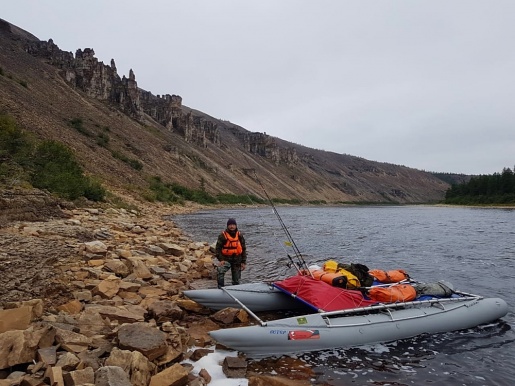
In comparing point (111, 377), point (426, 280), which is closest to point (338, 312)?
point (111, 377)

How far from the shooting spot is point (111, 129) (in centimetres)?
5575

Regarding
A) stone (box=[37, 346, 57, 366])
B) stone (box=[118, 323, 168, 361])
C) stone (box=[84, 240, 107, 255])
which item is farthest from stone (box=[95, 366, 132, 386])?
stone (box=[84, 240, 107, 255])

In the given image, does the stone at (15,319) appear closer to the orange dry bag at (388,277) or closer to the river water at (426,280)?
the river water at (426,280)

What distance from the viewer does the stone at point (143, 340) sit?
16.2 ft

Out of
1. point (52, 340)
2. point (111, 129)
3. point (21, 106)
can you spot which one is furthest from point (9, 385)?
point (111, 129)

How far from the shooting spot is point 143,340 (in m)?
5.08

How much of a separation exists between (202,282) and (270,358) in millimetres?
4203

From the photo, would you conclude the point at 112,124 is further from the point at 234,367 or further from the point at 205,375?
the point at 205,375

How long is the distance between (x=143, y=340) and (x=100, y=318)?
1.19m

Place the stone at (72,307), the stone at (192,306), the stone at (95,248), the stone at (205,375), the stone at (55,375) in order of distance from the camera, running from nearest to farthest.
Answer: the stone at (55,375) → the stone at (205,375) → the stone at (72,307) → the stone at (192,306) → the stone at (95,248)

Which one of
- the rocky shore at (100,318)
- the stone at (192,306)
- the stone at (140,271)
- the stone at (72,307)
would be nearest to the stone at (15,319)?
the rocky shore at (100,318)

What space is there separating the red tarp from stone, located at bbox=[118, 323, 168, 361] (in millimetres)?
3127

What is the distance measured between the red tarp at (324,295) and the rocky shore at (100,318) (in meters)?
1.21

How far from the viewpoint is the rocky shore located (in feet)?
14.0
